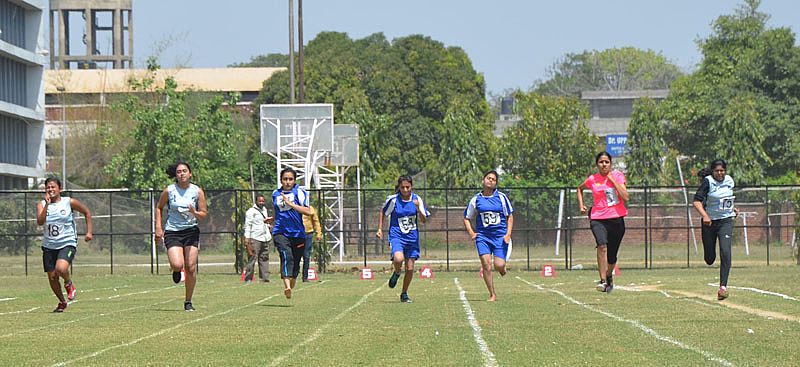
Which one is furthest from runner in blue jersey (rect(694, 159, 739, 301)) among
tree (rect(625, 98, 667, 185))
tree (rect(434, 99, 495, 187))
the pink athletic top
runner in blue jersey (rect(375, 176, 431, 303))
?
tree (rect(434, 99, 495, 187))

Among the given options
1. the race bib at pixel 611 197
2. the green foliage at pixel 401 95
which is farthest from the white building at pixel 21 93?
the race bib at pixel 611 197

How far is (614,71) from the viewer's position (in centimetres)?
14750

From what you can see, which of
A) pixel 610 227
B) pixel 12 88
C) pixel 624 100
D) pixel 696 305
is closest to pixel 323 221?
pixel 610 227

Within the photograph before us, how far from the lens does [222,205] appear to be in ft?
139

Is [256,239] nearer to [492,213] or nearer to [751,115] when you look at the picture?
[492,213]

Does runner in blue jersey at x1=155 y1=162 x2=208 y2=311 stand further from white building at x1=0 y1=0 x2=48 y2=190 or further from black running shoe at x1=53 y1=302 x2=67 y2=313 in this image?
white building at x1=0 y1=0 x2=48 y2=190

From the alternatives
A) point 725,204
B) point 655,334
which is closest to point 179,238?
point 655,334

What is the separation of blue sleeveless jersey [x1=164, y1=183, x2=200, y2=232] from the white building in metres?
49.3

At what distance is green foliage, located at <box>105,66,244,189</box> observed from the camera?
63.6 metres

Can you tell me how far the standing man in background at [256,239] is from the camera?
3047 cm

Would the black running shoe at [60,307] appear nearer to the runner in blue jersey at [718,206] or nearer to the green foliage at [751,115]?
the runner in blue jersey at [718,206]

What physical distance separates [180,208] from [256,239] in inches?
504

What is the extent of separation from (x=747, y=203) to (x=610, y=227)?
986 inches

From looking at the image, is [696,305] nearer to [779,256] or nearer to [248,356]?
[248,356]
